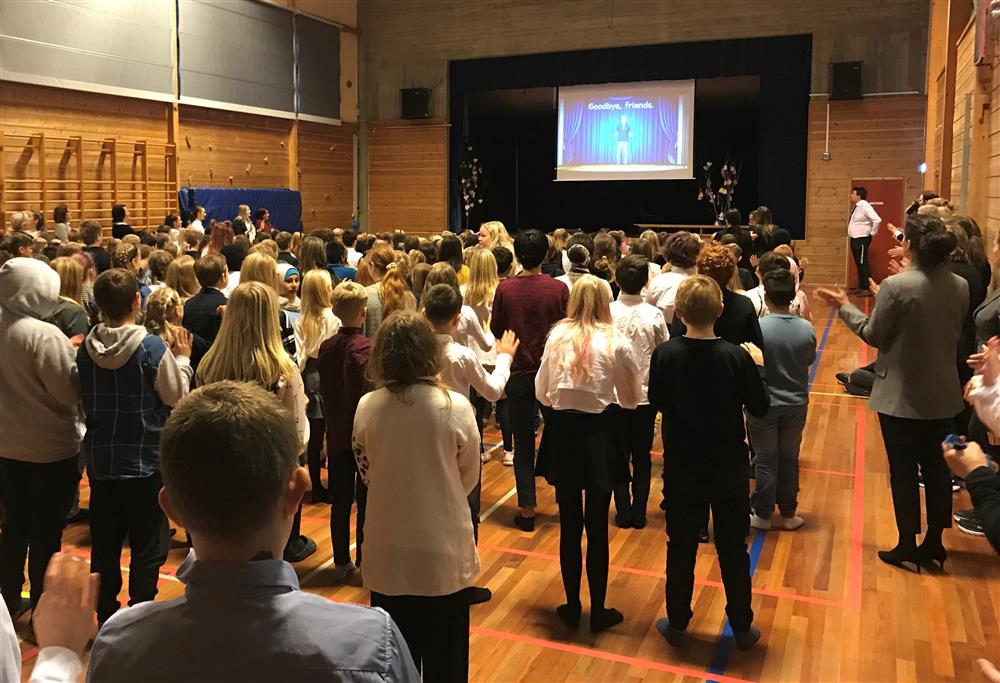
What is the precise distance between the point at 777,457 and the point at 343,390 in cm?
254

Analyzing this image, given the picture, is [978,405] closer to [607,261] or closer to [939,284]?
[939,284]

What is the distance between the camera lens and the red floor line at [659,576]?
13.9ft

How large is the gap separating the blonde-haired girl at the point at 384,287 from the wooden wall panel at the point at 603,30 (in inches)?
521

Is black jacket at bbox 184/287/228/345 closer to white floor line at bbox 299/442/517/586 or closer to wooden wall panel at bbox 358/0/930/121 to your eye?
white floor line at bbox 299/442/517/586

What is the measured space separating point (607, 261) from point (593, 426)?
282 cm

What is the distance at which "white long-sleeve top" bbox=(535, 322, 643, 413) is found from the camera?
155 inches

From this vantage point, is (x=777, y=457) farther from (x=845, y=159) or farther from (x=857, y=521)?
(x=845, y=159)

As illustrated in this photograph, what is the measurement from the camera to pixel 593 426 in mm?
3936

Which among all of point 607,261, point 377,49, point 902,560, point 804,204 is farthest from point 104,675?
point 377,49

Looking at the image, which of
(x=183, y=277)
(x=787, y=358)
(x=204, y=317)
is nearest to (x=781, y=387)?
(x=787, y=358)

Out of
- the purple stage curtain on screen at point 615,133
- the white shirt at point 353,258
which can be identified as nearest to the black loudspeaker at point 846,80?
the purple stage curtain on screen at point 615,133

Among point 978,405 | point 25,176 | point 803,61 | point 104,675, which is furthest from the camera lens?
point 803,61

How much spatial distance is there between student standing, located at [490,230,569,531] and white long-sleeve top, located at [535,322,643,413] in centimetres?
101

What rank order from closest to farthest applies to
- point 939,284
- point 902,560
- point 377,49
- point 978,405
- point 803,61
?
point 978,405
point 939,284
point 902,560
point 803,61
point 377,49
